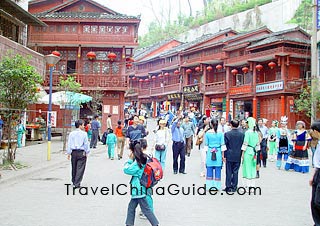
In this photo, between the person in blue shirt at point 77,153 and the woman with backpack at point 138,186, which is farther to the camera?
the person in blue shirt at point 77,153

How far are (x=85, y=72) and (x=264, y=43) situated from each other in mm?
15467

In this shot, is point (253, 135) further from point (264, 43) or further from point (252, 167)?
point (264, 43)

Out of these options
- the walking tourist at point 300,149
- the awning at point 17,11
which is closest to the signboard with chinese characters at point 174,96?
the awning at point 17,11

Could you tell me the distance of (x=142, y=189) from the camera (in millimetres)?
5652

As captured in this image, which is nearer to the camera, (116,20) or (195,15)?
(116,20)

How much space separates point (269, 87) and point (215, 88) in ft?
26.2

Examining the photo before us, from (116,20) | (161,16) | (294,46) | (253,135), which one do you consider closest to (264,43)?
(294,46)

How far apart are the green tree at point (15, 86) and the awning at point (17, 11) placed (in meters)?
6.49

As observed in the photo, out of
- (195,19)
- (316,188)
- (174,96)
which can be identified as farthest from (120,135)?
(195,19)

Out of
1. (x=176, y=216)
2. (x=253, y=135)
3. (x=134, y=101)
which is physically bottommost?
(x=176, y=216)

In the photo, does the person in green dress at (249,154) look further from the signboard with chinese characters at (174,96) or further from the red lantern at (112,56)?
the signboard with chinese characters at (174,96)

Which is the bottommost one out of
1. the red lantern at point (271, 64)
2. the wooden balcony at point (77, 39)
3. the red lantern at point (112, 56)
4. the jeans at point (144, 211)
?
the jeans at point (144, 211)

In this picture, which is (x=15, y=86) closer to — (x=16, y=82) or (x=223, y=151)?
(x=16, y=82)

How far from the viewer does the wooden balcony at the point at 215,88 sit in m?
39.1
